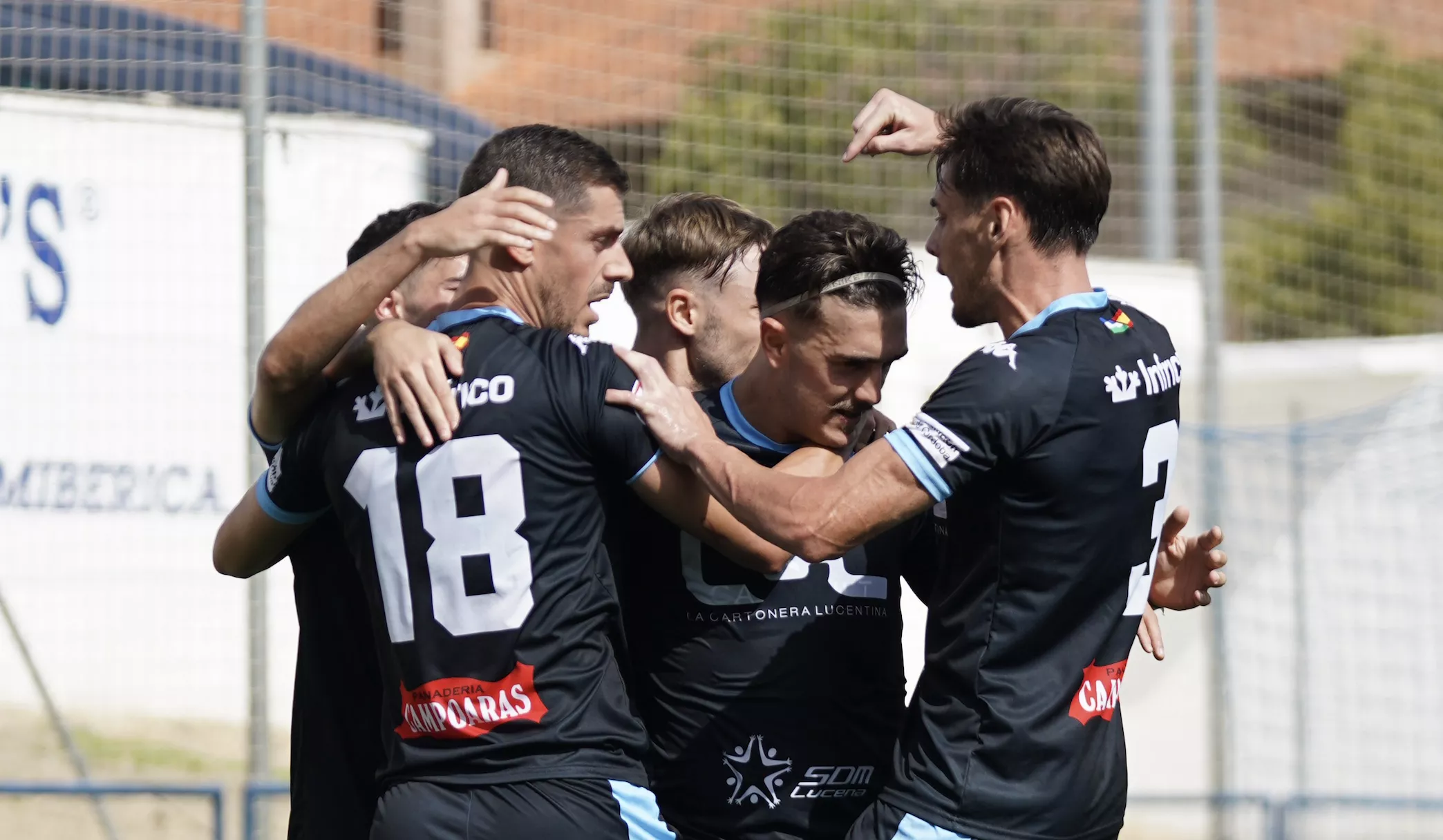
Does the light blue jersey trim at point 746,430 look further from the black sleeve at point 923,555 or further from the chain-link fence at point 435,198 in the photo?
the chain-link fence at point 435,198

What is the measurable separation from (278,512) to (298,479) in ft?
0.42

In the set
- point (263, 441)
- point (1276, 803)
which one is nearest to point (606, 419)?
point (263, 441)

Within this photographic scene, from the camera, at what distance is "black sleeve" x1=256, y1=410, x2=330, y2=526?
3049mm

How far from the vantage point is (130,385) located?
6445 millimetres

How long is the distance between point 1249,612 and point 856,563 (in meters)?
6.21

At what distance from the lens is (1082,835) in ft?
9.66

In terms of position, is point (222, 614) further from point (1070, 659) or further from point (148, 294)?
point (1070, 659)

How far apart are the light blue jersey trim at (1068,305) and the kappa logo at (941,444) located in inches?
10.6

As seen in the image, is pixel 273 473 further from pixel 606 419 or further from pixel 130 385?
pixel 130 385

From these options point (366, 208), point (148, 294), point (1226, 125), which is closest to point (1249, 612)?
point (1226, 125)

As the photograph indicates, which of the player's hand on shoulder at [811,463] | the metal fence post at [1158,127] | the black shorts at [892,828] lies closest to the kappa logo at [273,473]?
the player's hand on shoulder at [811,463]

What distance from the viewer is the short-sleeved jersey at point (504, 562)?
110 inches

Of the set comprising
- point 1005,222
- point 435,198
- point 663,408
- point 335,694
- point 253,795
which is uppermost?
point 435,198

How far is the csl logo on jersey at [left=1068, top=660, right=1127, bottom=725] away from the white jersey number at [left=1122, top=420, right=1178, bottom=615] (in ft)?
0.38
